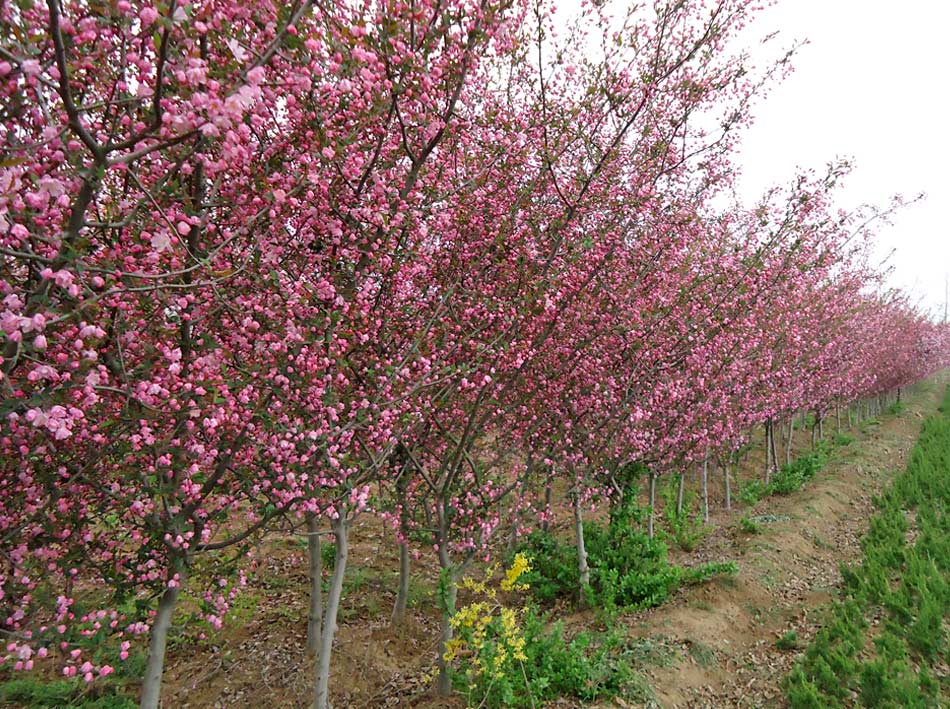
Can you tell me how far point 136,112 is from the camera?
100 inches

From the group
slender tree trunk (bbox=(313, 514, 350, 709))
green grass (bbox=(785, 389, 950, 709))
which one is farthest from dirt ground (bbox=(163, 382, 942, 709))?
slender tree trunk (bbox=(313, 514, 350, 709))

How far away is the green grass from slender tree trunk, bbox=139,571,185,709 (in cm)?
497

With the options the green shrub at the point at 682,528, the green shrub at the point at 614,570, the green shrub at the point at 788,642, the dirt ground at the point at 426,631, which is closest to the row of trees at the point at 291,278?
the dirt ground at the point at 426,631

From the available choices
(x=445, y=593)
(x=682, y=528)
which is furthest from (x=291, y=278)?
(x=682, y=528)

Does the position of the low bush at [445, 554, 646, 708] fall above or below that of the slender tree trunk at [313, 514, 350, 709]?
below

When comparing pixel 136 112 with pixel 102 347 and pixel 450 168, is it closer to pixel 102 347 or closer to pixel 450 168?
pixel 102 347

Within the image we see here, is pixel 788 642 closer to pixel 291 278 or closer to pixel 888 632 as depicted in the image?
pixel 888 632

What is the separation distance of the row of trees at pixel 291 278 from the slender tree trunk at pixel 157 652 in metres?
0.02

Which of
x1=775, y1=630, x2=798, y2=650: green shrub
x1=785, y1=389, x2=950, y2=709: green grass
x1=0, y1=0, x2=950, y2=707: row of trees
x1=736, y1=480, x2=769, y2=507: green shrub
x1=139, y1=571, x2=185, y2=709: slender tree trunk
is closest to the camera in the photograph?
x1=0, y1=0, x2=950, y2=707: row of trees

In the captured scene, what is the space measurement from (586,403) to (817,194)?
14.3ft

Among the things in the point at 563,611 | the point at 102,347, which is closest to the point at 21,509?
the point at 102,347

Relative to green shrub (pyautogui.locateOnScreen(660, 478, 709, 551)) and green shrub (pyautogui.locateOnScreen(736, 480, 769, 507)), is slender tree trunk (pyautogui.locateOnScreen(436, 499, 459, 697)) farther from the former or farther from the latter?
green shrub (pyautogui.locateOnScreen(736, 480, 769, 507))

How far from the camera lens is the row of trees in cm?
206

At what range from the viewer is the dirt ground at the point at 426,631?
17.9 ft
